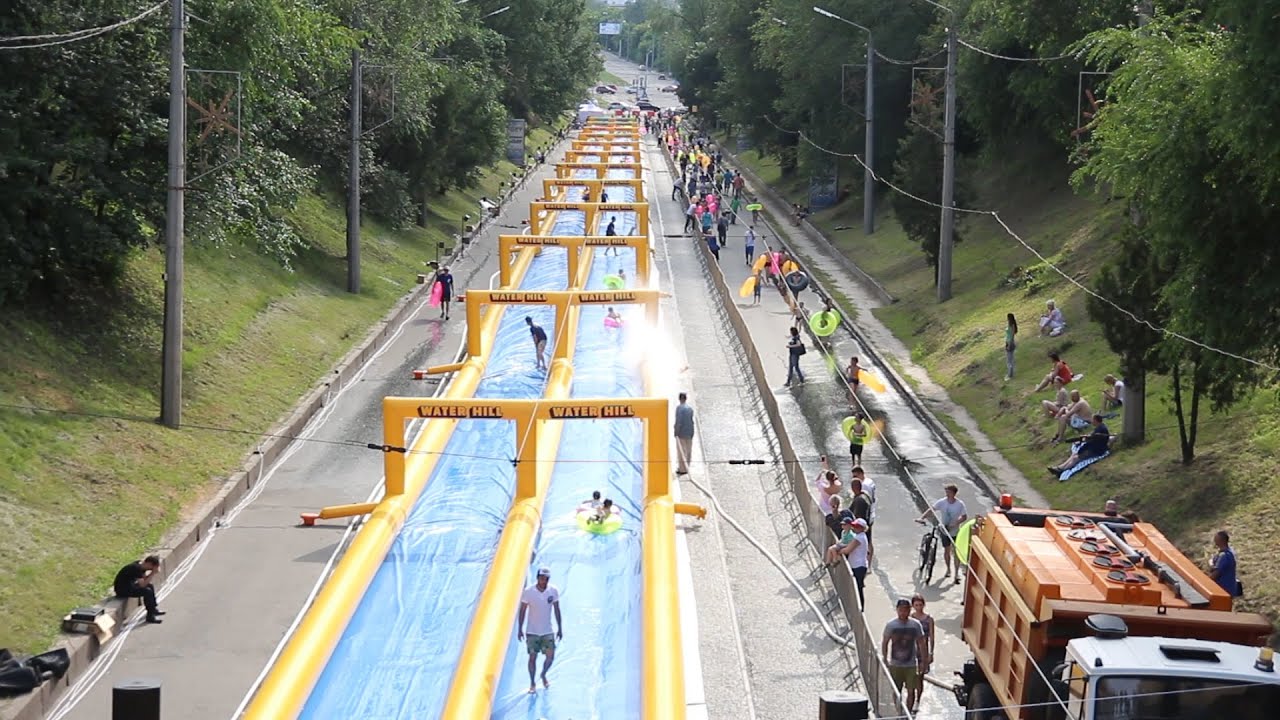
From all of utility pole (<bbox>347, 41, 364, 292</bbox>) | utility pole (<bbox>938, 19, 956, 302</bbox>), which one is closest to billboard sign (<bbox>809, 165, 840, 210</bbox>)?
utility pole (<bbox>938, 19, 956, 302</bbox>)

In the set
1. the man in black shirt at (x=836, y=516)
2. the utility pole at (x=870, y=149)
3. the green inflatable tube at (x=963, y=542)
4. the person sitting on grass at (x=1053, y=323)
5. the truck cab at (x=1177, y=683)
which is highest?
the utility pole at (x=870, y=149)

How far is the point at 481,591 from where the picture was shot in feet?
65.8

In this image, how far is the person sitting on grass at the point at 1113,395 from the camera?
28.2 meters

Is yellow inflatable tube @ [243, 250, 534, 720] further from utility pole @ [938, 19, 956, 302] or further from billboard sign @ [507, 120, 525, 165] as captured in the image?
billboard sign @ [507, 120, 525, 165]

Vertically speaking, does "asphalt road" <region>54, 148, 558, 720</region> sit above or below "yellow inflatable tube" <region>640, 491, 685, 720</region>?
below

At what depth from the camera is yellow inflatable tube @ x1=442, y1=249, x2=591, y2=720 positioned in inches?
640

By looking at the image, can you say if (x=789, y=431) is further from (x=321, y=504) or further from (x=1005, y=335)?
(x=321, y=504)

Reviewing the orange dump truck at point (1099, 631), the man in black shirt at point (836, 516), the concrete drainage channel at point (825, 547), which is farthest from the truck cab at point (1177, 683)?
the man in black shirt at point (836, 516)

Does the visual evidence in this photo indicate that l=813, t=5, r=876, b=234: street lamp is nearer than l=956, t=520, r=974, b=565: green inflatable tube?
No

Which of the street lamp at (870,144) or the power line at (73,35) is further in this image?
the street lamp at (870,144)

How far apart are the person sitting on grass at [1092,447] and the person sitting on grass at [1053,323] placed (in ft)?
25.9

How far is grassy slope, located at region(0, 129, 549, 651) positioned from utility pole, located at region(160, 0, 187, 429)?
597 mm

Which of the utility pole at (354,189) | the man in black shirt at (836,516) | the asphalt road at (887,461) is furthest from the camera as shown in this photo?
the utility pole at (354,189)

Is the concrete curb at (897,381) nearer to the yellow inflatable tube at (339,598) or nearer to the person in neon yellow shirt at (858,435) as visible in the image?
the person in neon yellow shirt at (858,435)
